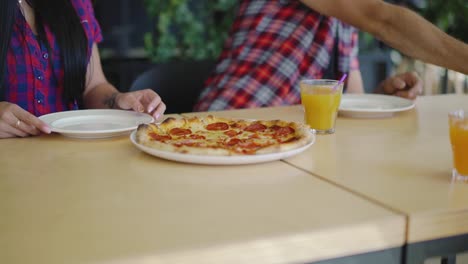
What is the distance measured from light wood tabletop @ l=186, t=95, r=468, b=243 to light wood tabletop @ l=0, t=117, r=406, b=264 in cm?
4

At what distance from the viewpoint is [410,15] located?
1.76m

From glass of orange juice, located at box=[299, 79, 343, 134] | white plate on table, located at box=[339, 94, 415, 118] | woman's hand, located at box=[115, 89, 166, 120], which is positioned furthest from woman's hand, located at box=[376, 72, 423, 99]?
woman's hand, located at box=[115, 89, 166, 120]

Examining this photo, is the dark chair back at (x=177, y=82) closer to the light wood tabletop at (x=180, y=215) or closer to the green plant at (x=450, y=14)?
the light wood tabletop at (x=180, y=215)

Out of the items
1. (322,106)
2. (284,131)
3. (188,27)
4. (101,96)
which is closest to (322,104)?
(322,106)

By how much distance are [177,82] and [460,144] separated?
1.38m

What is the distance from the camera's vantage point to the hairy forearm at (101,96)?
5.78 feet

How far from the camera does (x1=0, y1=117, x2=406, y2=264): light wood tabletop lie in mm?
720

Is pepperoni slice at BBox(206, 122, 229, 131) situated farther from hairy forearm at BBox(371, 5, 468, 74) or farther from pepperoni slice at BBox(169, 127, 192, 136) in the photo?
hairy forearm at BBox(371, 5, 468, 74)

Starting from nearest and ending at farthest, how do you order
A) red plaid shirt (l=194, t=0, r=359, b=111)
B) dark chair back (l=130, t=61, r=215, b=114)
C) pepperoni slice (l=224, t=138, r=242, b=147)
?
1. pepperoni slice (l=224, t=138, r=242, b=147)
2. dark chair back (l=130, t=61, r=215, b=114)
3. red plaid shirt (l=194, t=0, r=359, b=111)

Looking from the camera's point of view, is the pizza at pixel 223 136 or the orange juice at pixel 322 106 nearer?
the pizza at pixel 223 136

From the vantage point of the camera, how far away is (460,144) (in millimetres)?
991

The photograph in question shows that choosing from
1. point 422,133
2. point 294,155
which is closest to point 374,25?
point 422,133

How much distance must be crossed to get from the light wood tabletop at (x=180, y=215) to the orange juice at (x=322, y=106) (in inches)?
11.6

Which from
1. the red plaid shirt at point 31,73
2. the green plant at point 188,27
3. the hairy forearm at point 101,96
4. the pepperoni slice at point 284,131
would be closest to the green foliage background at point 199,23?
Result: the green plant at point 188,27
